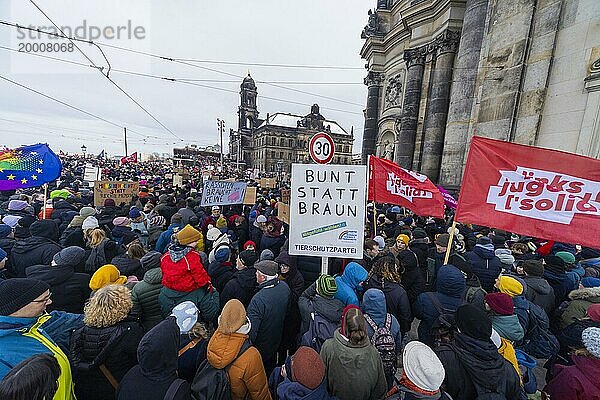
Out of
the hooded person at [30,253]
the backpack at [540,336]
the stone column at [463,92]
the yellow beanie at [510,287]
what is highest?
the stone column at [463,92]

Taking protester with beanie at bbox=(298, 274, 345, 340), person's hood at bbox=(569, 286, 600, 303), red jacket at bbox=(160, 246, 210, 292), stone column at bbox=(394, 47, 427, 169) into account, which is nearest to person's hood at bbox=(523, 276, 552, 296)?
person's hood at bbox=(569, 286, 600, 303)

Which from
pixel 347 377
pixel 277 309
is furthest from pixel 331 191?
pixel 347 377

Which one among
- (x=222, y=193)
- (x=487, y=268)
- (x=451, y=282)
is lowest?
(x=487, y=268)

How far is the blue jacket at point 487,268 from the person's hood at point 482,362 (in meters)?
2.89

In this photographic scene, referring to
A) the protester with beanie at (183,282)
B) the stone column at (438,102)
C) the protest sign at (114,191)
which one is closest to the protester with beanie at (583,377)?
the protester with beanie at (183,282)

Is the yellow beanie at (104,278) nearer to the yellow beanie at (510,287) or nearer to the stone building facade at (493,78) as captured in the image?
the yellow beanie at (510,287)

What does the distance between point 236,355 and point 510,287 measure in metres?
2.93

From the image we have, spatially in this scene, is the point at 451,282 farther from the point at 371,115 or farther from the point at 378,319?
the point at 371,115

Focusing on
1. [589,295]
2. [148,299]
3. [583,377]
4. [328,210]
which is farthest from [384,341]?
[589,295]

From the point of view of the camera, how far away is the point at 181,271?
3.08 meters

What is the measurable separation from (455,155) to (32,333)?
15.1m

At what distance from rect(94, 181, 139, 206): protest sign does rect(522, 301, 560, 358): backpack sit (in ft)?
33.4

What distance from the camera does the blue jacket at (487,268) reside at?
4590 mm


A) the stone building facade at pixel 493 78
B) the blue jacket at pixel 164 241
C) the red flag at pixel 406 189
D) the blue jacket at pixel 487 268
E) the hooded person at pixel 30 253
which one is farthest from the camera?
the stone building facade at pixel 493 78
